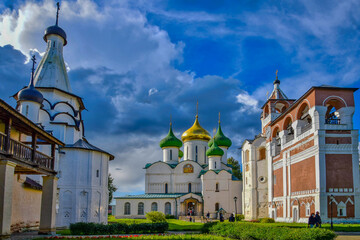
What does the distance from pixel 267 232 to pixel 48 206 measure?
32.2 ft

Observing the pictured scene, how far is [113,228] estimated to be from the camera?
722 inches

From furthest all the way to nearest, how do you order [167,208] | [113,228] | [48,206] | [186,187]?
1. [186,187]
2. [167,208]
3. [113,228]
4. [48,206]

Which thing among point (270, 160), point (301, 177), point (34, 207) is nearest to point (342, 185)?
point (301, 177)

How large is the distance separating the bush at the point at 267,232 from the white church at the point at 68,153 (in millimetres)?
10843

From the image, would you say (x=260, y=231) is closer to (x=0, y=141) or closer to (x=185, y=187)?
(x=0, y=141)

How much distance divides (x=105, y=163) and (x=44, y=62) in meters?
9.02

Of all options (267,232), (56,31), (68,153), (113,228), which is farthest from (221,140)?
(267,232)

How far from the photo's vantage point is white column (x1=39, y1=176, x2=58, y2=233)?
16.4 meters

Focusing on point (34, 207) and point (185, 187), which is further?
point (185, 187)

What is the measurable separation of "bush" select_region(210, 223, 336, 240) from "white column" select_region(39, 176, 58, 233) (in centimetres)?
753

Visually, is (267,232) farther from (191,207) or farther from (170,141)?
(170,141)

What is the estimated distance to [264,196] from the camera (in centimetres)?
3494

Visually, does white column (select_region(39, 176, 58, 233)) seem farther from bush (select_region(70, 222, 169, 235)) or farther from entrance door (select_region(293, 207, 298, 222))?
entrance door (select_region(293, 207, 298, 222))

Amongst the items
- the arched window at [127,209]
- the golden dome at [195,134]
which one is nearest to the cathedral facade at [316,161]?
the golden dome at [195,134]
